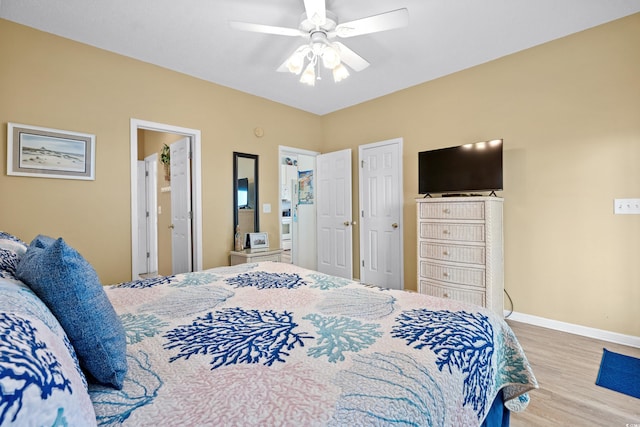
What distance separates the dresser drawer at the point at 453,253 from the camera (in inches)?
111

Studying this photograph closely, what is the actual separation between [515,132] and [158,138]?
4.87m

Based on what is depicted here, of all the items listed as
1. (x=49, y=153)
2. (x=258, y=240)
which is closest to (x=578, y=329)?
(x=258, y=240)

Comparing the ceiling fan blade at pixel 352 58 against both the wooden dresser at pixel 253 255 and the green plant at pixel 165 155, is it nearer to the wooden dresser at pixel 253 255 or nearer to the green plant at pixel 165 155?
the wooden dresser at pixel 253 255

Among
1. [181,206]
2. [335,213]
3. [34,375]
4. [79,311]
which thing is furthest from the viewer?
[335,213]

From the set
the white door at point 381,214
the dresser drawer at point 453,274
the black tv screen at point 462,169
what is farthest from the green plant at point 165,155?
the dresser drawer at point 453,274

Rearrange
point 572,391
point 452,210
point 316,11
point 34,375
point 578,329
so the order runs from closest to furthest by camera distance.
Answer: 1. point 34,375
2. point 572,391
3. point 316,11
4. point 578,329
5. point 452,210

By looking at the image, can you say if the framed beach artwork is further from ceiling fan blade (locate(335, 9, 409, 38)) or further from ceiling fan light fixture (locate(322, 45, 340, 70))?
ceiling fan blade (locate(335, 9, 409, 38))

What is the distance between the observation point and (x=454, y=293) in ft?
9.74

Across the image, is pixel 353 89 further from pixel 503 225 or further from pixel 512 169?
pixel 503 225

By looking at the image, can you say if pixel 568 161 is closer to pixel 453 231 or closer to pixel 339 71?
pixel 453 231

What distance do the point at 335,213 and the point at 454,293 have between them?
2.13 meters

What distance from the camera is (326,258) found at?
4793 mm

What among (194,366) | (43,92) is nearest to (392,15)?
(194,366)

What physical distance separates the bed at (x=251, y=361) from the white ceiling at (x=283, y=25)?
2110 millimetres
